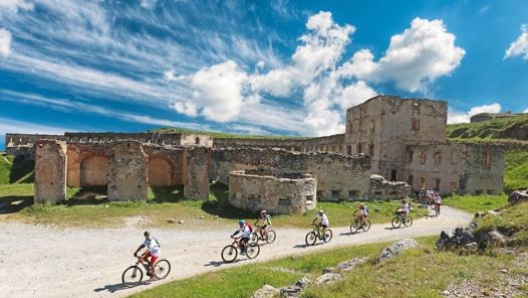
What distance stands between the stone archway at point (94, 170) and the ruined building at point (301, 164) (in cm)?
8

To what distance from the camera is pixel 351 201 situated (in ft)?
87.9

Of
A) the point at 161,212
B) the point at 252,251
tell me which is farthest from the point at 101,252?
the point at 161,212

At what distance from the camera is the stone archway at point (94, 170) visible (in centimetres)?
2969

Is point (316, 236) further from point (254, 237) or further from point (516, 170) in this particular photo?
point (516, 170)

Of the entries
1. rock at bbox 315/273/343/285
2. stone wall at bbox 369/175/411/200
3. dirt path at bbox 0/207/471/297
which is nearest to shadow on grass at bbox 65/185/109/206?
dirt path at bbox 0/207/471/297

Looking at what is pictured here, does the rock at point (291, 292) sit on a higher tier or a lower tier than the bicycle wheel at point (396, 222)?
higher

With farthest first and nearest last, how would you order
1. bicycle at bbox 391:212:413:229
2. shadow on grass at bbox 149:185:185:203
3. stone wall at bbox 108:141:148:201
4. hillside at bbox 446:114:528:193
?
hillside at bbox 446:114:528:193, shadow on grass at bbox 149:185:185:203, stone wall at bbox 108:141:148:201, bicycle at bbox 391:212:413:229

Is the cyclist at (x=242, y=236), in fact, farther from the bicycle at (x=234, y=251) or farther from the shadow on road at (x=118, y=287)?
the shadow on road at (x=118, y=287)

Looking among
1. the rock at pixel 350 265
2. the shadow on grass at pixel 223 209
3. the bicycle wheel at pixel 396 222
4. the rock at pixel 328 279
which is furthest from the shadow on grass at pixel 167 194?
the rock at pixel 328 279

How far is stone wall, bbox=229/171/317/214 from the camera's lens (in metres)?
21.4

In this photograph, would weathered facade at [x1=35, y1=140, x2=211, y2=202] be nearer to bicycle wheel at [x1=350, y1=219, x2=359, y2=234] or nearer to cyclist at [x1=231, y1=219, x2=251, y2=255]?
bicycle wheel at [x1=350, y1=219, x2=359, y2=234]

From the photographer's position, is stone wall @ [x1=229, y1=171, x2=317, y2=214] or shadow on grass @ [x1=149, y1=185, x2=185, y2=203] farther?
shadow on grass @ [x1=149, y1=185, x2=185, y2=203]

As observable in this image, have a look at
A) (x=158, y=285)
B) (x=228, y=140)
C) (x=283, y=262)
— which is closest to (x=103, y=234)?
(x=158, y=285)

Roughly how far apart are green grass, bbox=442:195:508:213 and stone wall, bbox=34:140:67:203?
27.8 meters
